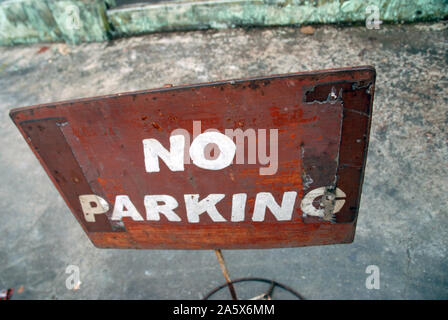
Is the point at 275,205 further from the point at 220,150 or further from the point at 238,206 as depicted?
the point at 220,150

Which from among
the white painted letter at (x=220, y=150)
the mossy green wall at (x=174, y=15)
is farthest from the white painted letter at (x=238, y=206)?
the mossy green wall at (x=174, y=15)

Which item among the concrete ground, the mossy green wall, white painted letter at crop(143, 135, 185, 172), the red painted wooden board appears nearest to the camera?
the red painted wooden board

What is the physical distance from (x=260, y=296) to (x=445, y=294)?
120 cm

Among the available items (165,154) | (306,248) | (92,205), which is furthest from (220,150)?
(306,248)

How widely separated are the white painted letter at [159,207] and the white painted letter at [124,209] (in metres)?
0.05

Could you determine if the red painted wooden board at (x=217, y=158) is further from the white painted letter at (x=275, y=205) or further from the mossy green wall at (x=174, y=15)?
the mossy green wall at (x=174, y=15)

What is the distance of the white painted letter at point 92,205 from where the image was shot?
4.37 ft

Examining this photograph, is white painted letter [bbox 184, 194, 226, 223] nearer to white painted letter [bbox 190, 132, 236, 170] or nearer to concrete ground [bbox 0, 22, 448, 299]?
white painted letter [bbox 190, 132, 236, 170]

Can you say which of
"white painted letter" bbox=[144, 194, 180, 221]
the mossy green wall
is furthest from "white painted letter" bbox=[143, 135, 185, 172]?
the mossy green wall

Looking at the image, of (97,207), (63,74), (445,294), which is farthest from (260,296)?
(63,74)

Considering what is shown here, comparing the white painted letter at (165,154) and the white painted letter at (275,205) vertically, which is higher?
the white painted letter at (165,154)

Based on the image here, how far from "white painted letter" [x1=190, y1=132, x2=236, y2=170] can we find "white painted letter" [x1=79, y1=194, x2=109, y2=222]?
483 millimetres

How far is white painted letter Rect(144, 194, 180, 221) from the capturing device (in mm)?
1280

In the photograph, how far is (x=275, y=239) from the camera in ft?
4.40
